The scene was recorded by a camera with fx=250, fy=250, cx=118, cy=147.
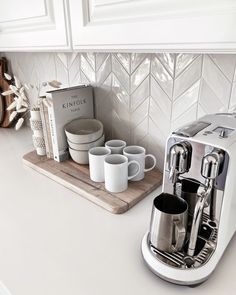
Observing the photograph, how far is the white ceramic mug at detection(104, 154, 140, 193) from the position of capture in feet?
2.55

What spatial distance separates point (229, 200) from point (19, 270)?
473mm

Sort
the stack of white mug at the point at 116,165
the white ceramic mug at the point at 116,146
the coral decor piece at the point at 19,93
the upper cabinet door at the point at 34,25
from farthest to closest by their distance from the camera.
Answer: the coral decor piece at the point at 19,93
the white ceramic mug at the point at 116,146
the stack of white mug at the point at 116,165
the upper cabinet door at the point at 34,25

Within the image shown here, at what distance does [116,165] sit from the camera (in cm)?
77

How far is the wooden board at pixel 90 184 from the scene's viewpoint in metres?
0.76

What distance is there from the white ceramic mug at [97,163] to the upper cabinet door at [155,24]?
345 millimetres

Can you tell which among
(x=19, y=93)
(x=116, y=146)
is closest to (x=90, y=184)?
(x=116, y=146)

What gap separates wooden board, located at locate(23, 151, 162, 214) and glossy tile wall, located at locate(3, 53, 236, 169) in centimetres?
15

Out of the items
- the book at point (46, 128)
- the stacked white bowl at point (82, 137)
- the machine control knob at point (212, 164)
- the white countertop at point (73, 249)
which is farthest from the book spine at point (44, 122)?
the machine control knob at point (212, 164)

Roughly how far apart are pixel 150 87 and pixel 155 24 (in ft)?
1.28

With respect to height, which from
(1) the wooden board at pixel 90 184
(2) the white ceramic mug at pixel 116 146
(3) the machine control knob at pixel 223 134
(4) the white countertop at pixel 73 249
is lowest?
(4) the white countertop at pixel 73 249

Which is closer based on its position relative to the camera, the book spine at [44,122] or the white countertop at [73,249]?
the white countertop at [73,249]

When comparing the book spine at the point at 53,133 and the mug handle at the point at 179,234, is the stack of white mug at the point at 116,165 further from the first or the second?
the mug handle at the point at 179,234

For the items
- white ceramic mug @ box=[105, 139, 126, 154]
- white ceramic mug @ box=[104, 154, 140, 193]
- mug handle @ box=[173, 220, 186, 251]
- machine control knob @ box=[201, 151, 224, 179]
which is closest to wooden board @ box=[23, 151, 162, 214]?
white ceramic mug @ box=[104, 154, 140, 193]

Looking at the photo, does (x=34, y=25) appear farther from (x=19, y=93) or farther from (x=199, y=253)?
(x=199, y=253)
